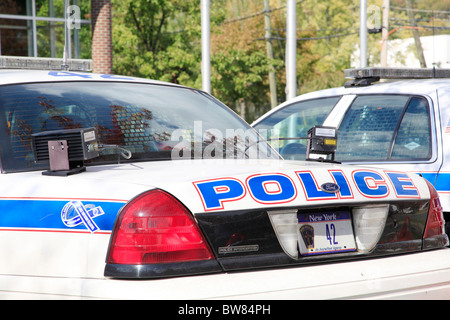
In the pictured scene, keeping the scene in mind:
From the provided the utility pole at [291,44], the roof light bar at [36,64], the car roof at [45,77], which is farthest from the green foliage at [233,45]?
the car roof at [45,77]

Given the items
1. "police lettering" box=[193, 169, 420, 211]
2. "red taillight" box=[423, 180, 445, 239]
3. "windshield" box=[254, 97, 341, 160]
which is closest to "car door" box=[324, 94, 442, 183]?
"windshield" box=[254, 97, 341, 160]

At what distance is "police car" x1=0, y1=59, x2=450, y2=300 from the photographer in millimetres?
2531

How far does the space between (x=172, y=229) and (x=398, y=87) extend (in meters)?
3.21

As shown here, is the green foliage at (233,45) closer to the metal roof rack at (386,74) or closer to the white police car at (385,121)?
the metal roof rack at (386,74)

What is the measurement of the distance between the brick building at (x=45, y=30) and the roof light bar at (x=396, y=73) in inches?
564

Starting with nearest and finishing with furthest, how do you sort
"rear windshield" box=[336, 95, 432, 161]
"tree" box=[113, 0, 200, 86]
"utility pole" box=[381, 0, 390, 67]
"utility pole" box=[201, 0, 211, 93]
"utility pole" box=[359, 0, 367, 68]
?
"rear windshield" box=[336, 95, 432, 161], "utility pole" box=[201, 0, 211, 93], "utility pole" box=[359, 0, 367, 68], "tree" box=[113, 0, 200, 86], "utility pole" box=[381, 0, 390, 67]

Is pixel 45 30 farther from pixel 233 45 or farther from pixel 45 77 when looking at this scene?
pixel 233 45

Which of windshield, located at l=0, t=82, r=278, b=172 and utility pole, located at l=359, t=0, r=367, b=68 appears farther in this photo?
utility pole, located at l=359, t=0, r=367, b=68

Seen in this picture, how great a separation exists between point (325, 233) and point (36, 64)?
8.27ft

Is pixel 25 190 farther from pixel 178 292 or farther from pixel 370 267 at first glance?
pixel 370 267

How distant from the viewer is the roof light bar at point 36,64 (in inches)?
172

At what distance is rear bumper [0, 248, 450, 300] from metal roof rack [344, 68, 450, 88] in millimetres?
2861

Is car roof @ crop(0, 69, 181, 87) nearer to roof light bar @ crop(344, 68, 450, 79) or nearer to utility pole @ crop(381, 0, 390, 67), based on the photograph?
roof light bar @ crop(344, 68, 450, 79)

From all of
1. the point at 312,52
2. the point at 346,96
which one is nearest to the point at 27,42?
the point at 346,96
